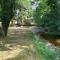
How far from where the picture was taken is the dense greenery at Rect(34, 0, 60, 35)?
10.3 metres

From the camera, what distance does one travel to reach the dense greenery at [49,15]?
407 inches

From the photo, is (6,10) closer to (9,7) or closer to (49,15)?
(9,7)

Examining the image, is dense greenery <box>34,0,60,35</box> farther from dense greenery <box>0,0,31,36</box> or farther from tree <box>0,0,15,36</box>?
tree <box>0,0,15,36</box>

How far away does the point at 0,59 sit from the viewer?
24.6 ft

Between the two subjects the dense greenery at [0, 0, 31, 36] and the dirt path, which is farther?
the dense greenery at [0, 0, 31, 36]

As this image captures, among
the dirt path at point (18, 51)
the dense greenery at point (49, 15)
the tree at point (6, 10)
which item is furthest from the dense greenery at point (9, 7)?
Result: the dirt path at point (18, 51)

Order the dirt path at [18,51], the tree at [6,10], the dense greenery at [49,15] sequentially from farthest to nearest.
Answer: the tree at [6,10] < the dense greenery at [49,15] < the dirt path at [18,51]

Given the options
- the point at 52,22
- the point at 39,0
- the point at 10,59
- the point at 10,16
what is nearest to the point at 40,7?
the point at 39,0

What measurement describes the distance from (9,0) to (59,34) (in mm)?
4079

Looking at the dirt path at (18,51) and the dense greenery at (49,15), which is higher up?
the dense greenery at (49,15)

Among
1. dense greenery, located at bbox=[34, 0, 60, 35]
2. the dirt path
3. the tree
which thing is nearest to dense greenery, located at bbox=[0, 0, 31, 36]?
the tree

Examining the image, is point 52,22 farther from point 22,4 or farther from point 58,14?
point 22,4

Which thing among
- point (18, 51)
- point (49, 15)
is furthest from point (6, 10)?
point (18, 51)

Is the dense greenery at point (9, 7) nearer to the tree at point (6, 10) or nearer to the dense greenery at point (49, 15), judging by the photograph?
the tree at point (6, 10)
